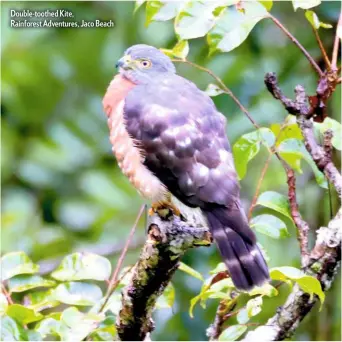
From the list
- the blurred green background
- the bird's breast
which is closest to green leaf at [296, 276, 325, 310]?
the bird's breast

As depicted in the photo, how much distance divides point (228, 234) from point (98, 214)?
2.02 meters

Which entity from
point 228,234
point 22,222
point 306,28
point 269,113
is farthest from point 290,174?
point 22,222

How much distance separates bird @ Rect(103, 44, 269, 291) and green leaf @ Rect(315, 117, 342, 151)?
29cm

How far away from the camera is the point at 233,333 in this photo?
2516 mm

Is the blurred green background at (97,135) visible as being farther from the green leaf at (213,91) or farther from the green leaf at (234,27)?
the green leaf at (234,27)

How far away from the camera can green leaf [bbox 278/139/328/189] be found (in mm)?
2756

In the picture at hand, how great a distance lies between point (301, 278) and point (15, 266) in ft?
3.00

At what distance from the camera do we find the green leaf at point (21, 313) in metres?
2.56

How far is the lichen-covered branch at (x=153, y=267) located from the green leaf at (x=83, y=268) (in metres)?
0.18

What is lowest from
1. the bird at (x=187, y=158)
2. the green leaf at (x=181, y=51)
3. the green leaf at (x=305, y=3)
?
the bird at (x=187, y=158)

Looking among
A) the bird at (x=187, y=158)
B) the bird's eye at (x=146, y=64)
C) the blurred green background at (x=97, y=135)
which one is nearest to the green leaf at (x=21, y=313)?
the bird at (x=187, y=158)

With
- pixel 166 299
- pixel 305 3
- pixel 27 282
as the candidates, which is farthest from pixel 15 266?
pixel 305 3

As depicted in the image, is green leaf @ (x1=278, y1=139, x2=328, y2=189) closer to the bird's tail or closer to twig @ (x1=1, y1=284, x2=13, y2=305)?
the bird's tail

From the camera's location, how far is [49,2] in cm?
449
